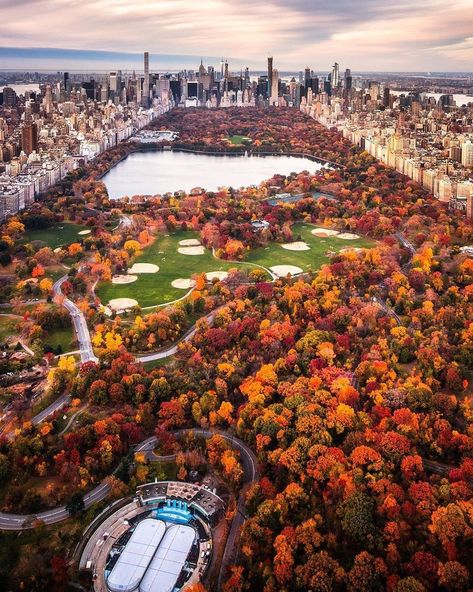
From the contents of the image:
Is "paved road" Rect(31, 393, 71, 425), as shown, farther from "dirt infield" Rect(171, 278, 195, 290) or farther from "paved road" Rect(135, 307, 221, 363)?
"dirt infield" Rect(171, 278, 195, 290)

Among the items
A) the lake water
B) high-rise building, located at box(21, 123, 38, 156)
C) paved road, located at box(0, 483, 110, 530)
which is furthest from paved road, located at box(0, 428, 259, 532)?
high-rise building, located at box(21, 123, 38, 156)

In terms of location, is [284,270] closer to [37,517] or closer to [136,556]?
[37,517]

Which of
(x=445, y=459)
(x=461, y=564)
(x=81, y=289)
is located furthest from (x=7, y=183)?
(x=461, y=564)

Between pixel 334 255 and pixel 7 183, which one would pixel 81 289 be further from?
pixel 7 183

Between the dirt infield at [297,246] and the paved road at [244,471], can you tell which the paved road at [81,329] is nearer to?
the paved road at [244,471]

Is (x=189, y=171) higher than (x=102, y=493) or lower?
higher

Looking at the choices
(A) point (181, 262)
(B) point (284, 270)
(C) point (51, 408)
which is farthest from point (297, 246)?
(C) point (51, 408)

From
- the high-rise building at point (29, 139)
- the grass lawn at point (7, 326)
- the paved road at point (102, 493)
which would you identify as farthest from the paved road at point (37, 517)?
the high-rise building at point (29, 139)
